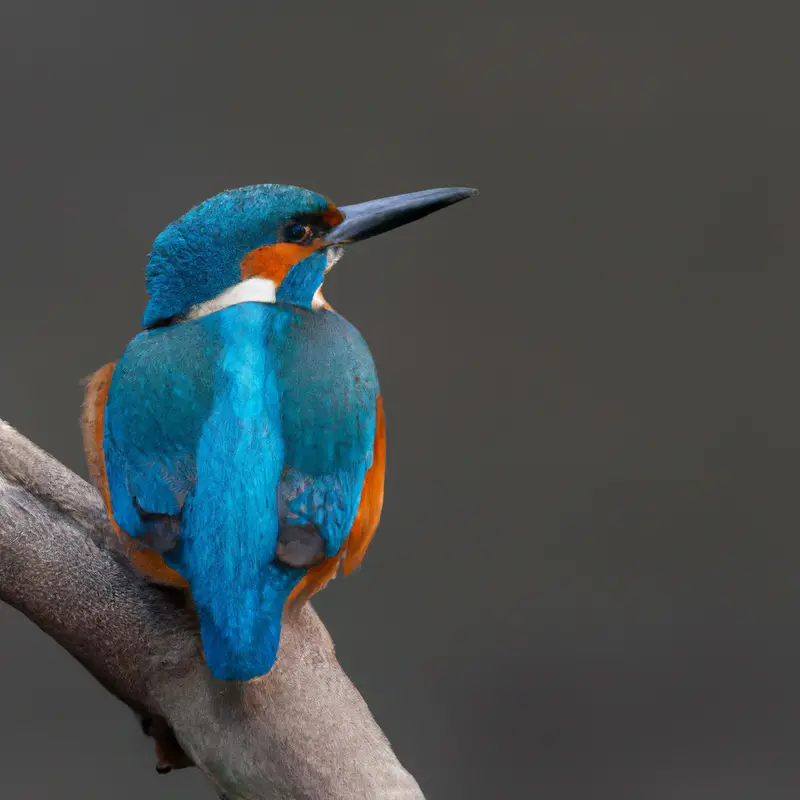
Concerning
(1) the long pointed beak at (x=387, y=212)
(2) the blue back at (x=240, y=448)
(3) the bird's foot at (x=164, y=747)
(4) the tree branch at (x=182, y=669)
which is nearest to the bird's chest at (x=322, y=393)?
(2) the blue back at (x=240, y=448)

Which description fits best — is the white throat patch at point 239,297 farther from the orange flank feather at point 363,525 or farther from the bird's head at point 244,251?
the orange flank feather at point 363,525

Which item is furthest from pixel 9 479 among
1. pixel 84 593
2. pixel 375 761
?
pixel 375 761

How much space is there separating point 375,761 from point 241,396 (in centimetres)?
51

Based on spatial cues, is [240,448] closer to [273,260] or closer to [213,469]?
[213,469]

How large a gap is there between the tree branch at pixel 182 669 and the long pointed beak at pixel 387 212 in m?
0.53

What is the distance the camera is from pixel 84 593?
1665mm

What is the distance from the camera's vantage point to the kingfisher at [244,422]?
4.45 ft

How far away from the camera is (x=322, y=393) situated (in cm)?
143

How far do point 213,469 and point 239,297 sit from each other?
25 cm

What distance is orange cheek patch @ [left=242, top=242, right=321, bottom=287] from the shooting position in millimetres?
1493

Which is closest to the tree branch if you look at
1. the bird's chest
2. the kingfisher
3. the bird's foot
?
the bird's foot

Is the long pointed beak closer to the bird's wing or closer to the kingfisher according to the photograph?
the kingfisher

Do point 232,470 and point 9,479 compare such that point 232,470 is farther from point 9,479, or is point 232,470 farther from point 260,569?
point 9,479

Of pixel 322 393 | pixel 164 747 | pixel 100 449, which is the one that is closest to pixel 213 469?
pixel 322 393
